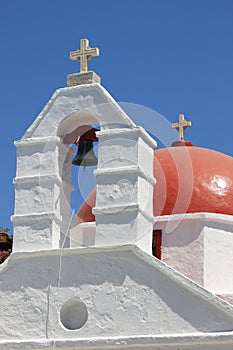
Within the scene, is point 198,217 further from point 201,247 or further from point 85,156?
point 85,156

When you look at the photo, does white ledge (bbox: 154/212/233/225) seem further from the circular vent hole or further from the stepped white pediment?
the circular vent hole

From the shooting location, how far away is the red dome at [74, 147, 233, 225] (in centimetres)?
1133

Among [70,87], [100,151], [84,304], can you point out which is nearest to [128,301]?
[84,304]

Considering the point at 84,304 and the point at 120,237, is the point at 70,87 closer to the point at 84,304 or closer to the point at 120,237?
the point at 120,237

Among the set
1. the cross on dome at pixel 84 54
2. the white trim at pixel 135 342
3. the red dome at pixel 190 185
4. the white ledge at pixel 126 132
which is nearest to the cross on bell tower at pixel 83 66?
the cross on dome at pixel 84 54

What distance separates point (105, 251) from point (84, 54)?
2583 mm

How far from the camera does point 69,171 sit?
10.7 metres

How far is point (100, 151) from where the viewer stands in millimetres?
10062

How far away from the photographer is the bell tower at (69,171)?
9.71 meters

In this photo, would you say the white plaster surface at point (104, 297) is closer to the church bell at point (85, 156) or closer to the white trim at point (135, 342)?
the white trim at point (135, 342)

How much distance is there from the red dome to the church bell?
122 centimetres

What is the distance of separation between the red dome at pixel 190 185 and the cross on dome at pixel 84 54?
204cm

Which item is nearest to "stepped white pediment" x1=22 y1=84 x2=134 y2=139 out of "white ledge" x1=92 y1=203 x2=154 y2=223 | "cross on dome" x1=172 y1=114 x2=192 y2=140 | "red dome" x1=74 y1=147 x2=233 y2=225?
"white ledge" x1=92 y1=203 x2=154 y2=223

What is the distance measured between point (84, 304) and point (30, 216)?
131 cm
